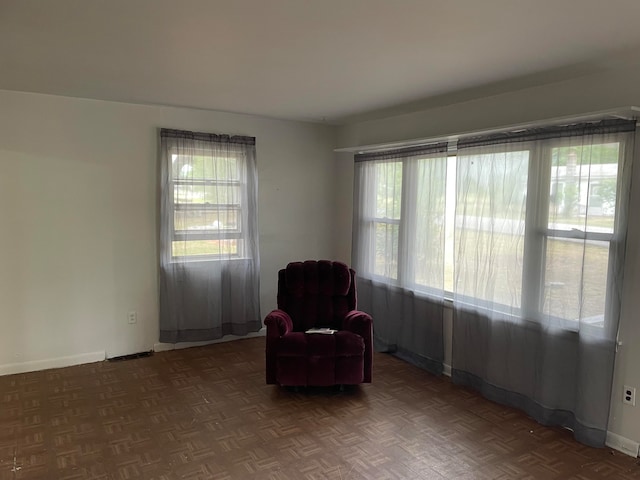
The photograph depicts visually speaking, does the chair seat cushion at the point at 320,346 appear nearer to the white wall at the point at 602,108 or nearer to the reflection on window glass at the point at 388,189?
the white wall at the point at 602,108

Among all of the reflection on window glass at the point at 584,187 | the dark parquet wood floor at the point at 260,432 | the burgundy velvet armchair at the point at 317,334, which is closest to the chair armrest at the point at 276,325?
the burgundy velvet armchair at the point at 317,334

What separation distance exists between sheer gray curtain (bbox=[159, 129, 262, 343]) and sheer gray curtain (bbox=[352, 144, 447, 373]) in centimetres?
119

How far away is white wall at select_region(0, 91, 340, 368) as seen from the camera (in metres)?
3.98

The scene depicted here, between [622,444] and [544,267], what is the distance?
120cm

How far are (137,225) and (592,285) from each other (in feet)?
12.6

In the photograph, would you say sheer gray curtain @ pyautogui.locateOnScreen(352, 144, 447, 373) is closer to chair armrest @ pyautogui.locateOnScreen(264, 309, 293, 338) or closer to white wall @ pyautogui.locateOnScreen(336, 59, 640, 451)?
white wall @ pyautogui.locateOnScreen(336, 59, 640, 451)

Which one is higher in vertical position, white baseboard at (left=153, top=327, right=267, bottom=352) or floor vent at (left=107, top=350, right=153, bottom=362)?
white baseboard at (left=153, top=327, right=267, bottom=352)

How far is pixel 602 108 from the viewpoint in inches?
118

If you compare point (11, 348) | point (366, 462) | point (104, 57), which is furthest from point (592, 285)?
point (11, 348)

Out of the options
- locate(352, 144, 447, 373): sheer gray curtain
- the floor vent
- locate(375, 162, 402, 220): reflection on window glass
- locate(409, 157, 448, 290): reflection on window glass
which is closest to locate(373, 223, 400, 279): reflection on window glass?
locate(352, 144, 447, 373): sheer gray curtain

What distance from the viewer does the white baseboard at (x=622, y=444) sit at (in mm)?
2896

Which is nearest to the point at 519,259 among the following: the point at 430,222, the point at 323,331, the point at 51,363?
the point at 430,222

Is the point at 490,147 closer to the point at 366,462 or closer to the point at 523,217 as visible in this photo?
the point at 523,217

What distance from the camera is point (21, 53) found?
285 cm
